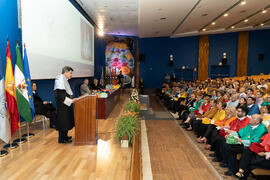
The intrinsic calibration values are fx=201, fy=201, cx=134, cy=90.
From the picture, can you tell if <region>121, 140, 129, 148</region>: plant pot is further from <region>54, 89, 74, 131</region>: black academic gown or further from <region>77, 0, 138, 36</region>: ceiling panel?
<region>77, 0, 138, 36</region>: ceiling panel

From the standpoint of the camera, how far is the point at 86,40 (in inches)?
320

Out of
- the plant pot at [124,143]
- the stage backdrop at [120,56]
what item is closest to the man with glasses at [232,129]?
the plant pot at [124,143]

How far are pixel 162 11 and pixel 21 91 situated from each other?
7.21 meters

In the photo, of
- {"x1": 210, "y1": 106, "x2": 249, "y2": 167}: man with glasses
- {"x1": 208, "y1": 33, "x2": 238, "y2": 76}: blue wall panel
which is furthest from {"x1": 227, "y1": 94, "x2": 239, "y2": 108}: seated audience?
{"x1": 208, "y1": 33, "x2": 238, "y2": 76}: blue wall panel

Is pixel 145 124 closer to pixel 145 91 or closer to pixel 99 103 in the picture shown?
pixel 99 103

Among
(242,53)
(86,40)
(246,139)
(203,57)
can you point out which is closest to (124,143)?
(246,139)

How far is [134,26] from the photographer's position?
461 inches

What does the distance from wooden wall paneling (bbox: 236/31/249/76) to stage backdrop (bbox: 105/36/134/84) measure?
8.23 m

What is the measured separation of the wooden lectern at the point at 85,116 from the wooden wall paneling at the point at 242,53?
1495 cm

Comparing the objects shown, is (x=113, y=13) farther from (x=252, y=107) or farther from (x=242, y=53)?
(x=242, y=53)

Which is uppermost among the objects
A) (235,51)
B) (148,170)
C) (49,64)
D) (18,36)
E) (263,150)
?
(235,51)

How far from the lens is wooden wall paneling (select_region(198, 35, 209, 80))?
15.8m

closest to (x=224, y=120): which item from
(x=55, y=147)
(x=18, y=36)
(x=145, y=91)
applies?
(x=55, y=147)

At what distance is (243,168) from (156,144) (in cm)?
213
